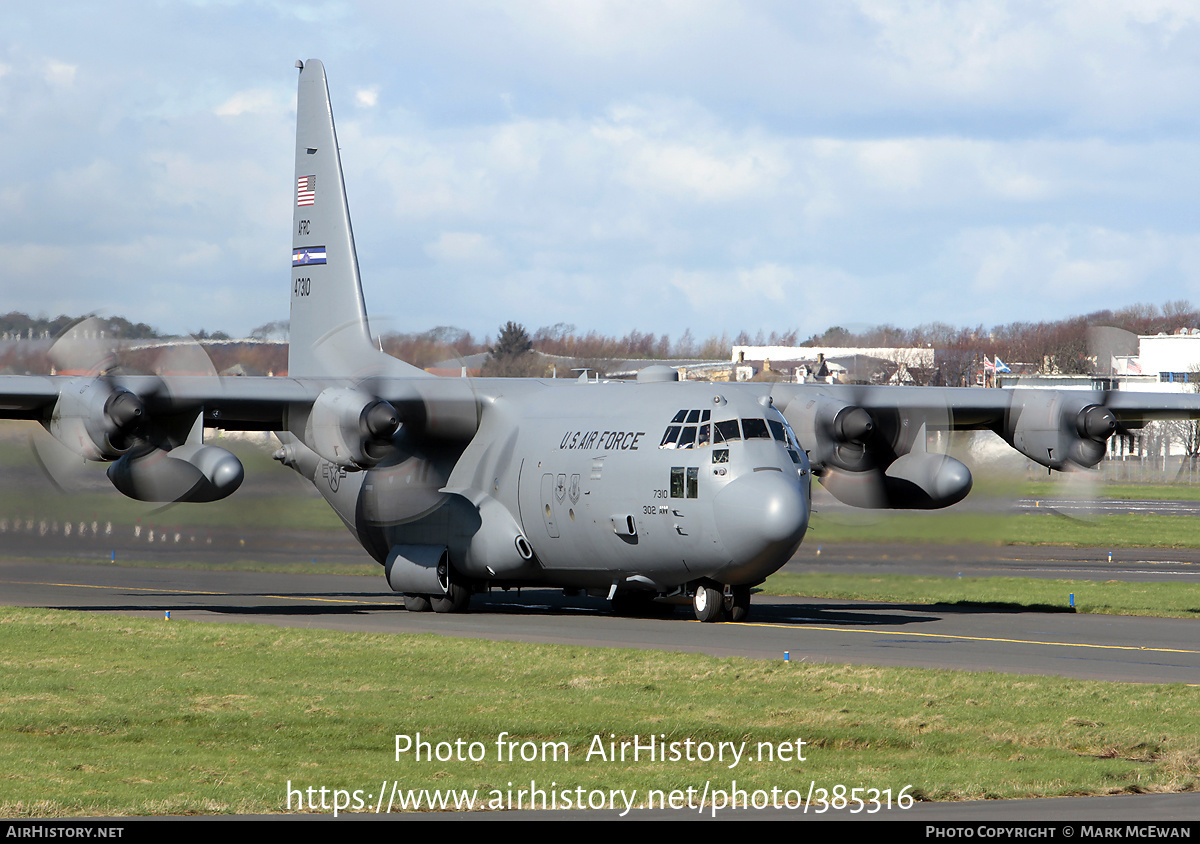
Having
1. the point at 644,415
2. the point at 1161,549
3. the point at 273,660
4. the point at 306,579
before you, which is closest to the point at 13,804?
the point at 273,660

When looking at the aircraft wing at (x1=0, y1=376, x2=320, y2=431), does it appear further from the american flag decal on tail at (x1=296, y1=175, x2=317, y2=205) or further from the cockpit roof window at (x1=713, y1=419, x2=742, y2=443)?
the cockpit roof window at (x1=713, y1=419, x2=742, y2=443)

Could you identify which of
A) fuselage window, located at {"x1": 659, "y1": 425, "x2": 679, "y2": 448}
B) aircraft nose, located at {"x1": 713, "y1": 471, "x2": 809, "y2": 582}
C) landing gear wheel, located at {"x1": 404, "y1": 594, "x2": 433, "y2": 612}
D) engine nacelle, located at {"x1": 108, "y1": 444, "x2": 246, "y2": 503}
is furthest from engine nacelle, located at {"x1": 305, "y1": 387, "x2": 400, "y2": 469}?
aircraft nose, located at {"x1": 713, "y1": 471, "x2": 809, "y2": 582}

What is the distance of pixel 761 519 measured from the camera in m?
20.5

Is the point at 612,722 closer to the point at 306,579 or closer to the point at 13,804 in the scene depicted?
the point at 13,804

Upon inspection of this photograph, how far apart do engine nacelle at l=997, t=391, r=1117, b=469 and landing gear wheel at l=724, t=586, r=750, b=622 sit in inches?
264

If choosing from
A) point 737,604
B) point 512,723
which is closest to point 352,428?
point 737,604

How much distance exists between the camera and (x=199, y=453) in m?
23.8

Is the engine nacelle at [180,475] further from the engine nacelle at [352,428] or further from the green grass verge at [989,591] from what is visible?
the green grass verge at [989,591]

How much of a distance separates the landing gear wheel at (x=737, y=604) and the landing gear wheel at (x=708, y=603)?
0.10 m

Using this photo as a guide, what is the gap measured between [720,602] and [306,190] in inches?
568

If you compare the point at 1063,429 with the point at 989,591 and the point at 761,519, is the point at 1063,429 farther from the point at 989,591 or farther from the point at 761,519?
the point at 761,519

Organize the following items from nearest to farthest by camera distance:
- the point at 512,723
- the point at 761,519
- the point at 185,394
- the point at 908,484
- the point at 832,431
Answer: the point at 512,723
the point at 761,519
the point at 185,394
the point at 832,431
the point at 908,484

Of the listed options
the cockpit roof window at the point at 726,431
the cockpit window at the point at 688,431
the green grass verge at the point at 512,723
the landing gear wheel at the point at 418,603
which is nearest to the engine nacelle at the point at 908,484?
the cockpit window at the point at 688,431

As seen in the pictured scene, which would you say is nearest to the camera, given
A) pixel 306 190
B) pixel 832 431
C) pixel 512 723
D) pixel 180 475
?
pixel 512 723
